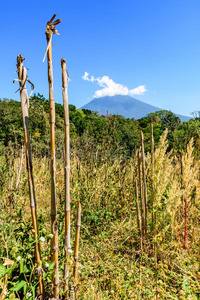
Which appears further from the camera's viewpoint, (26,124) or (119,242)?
(119,242)

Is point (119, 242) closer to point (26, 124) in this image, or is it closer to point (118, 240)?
point (118, 240)

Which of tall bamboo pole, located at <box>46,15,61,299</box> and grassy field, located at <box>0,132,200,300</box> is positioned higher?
tall bamboo pole, located at <box>46,15,61,299</box>

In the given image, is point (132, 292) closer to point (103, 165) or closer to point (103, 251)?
point (103, 251)

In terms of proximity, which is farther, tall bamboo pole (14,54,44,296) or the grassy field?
the grassy field

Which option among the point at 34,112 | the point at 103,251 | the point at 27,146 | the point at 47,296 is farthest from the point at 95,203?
the point at 34,112

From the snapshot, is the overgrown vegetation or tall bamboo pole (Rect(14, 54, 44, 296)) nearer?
tall bamboo pole (Rect(14, 54, 44, 296))

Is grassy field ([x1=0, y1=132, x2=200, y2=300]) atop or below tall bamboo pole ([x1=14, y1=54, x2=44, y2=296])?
below

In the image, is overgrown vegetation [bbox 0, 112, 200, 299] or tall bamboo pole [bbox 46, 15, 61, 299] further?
overgrown vegetation [bbox 0, 112, 200, 299]

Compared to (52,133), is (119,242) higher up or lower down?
lower down

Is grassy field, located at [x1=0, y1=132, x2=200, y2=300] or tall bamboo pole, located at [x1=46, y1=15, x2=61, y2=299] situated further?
grassy field, located at [x1=0, y1=132, x2=200, y2=300]

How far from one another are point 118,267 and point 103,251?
284 millimetres

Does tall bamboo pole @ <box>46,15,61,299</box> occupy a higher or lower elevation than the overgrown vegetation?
higher

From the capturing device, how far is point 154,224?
187cm

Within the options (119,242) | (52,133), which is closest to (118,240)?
(119,242)
